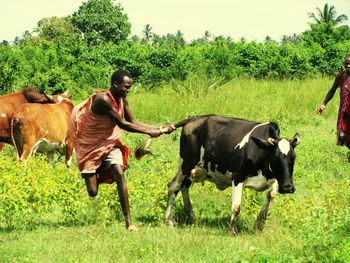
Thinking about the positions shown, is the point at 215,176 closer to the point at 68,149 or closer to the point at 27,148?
the point at 27,148

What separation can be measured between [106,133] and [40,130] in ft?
12.7

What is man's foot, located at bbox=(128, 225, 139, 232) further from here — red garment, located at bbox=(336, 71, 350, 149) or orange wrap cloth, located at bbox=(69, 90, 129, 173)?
red garment, located at bbox=(336, 71, 350, 149)

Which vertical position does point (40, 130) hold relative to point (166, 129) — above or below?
below

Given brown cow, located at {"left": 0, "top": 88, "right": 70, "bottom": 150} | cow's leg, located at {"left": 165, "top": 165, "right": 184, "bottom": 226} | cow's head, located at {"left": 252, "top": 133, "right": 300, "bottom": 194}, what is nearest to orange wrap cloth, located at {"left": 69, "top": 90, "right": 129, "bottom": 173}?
cow's leg, located at {"left": 165, "top": 165, "right": 184, "bottom": 226}

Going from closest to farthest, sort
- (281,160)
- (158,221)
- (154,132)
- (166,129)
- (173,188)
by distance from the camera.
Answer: (281,160)
(154,132)
(166,129)
(158,221)
(173,188)

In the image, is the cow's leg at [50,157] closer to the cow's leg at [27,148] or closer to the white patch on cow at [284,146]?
the cow's leg at [27,148]

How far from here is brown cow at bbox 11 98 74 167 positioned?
10984mm

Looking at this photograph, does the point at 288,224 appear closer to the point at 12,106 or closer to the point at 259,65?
the point at 12,106

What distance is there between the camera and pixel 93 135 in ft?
24.5

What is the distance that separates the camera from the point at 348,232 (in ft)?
18.5

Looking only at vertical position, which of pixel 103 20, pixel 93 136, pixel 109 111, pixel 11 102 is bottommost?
pixel 93 136

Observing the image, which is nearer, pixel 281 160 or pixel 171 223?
pixel 281 160

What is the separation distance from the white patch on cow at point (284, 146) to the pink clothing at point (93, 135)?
179 centimetres

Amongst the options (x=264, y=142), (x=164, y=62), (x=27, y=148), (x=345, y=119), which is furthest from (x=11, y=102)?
(x=164, y=62)
